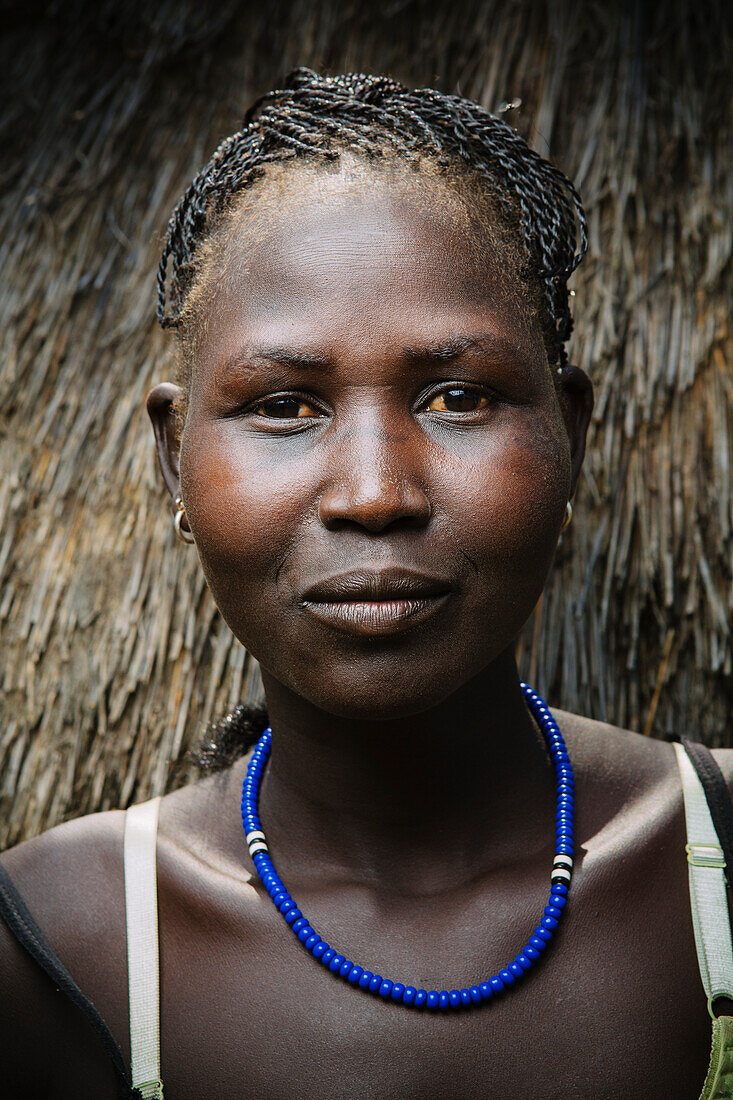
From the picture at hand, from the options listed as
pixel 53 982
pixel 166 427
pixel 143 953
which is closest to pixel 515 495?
pixel 166 427

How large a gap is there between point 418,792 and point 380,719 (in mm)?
270

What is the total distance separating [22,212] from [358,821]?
1797mm

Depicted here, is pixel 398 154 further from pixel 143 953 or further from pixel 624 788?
pixel 143 953

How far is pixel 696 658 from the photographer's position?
2172 mm

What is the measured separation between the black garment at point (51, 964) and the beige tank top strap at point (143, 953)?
26mm

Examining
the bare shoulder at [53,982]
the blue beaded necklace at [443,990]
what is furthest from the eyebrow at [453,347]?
the bare shoulder at [53,982]

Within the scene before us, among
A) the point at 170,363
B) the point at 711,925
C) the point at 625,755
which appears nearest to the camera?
the point at 711,925

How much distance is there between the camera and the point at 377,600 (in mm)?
1239

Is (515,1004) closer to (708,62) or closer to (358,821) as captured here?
(358,821)

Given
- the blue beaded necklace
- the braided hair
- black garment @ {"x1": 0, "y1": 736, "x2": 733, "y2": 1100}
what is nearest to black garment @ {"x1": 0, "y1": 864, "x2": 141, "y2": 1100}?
black garment @ {"x1": 0, "y1": 736, "x2": 733, "y2": 1100}

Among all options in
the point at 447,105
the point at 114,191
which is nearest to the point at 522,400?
the point at 447,105

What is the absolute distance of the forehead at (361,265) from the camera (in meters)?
1.32

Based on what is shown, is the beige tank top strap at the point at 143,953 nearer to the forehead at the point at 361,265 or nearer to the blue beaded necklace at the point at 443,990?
the blue beaded necklace at the point at 443,990

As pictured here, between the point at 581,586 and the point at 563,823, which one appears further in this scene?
the point at 581,586
